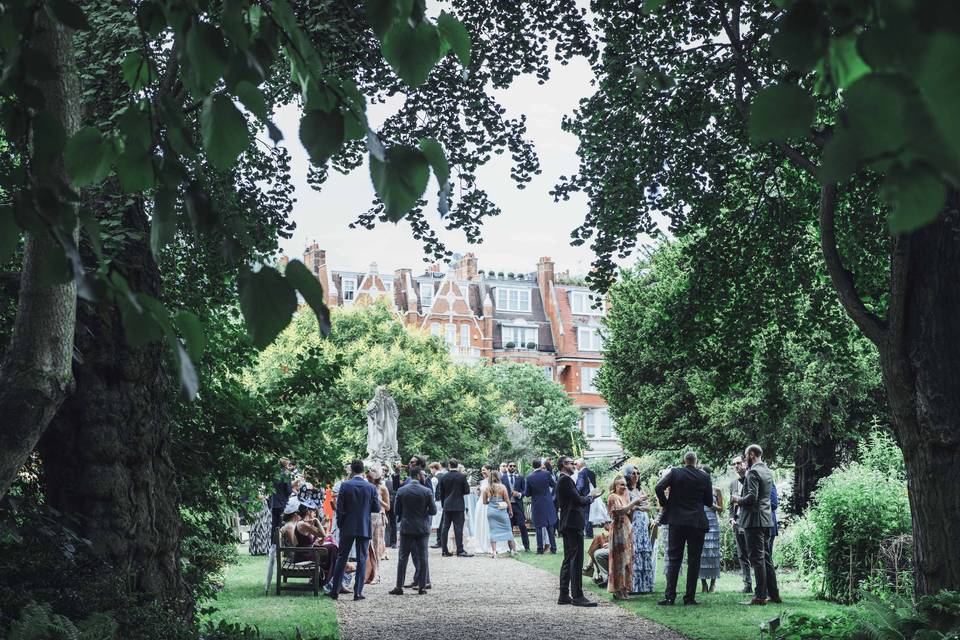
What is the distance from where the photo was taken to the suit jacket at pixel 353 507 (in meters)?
15.8

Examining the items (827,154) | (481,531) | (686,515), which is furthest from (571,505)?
(827,154)

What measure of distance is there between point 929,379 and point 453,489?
14.0 m

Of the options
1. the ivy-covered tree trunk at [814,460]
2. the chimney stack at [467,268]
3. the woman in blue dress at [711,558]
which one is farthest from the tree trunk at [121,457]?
the chimney stack at [467,268]

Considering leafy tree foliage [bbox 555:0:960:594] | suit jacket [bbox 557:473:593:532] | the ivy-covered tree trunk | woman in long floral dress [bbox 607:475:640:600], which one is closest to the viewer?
leafy tree foliage [bbox 555:0:960:594]

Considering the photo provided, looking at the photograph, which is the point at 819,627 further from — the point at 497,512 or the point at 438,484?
the point at 497,512

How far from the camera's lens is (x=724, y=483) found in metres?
27.0

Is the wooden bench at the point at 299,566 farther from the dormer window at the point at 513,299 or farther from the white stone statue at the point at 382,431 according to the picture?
the dormer window at the point at 513,299

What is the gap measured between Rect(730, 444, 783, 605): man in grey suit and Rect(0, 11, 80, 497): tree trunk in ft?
37.2

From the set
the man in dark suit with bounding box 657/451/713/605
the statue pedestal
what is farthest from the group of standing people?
the statue pedestal

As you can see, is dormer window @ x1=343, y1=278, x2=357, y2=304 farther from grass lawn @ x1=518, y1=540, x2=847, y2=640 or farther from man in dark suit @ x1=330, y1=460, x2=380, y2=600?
man in dark suit @ x1=330, y1=460, x2=380, y2=600

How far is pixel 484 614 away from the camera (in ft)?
46.0

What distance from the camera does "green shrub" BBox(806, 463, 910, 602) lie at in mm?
14398

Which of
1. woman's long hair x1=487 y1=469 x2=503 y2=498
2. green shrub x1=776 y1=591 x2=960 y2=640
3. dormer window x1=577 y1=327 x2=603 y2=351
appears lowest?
green shrub x1=776 y1=591 x2=960 y2=640

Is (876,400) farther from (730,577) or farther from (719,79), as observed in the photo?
(719,79)
